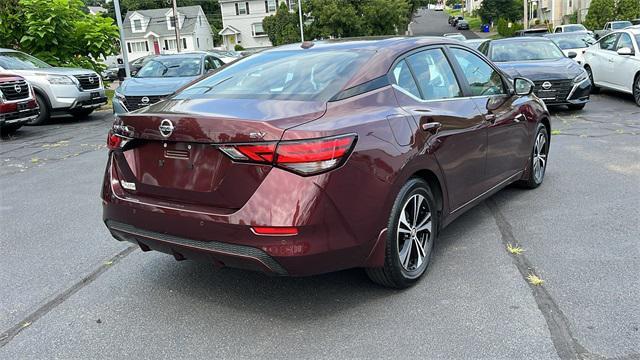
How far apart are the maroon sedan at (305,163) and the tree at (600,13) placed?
39563mm

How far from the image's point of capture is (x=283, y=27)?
5509cm

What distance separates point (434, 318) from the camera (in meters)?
3.37

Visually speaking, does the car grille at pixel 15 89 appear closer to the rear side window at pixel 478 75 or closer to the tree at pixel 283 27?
the rear side window at pixel 478 75

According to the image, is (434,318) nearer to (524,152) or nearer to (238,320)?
(238,320)

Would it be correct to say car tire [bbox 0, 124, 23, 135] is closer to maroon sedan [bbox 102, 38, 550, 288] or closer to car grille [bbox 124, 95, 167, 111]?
car grille [bbox 124, 95, 167, 111]

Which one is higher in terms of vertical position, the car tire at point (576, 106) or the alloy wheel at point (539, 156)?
the alloy wheel at point (539, 156)

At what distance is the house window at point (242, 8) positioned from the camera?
226ft

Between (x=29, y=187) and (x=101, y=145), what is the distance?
10.7 feet

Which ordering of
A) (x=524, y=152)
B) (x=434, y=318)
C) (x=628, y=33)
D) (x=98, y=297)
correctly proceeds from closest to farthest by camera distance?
(x=434, y=318) → (x=98, y=297) → (x=524, y=152) → (x=628, y=33)

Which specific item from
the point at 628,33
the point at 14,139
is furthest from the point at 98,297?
the point at 628,33

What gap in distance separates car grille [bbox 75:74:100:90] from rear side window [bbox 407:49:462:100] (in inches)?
458

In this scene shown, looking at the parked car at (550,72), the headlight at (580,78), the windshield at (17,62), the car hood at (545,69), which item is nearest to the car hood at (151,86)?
the windshield at (17,62)

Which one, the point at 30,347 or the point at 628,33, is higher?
the point at 628,33

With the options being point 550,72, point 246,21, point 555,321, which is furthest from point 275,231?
point 246,21
